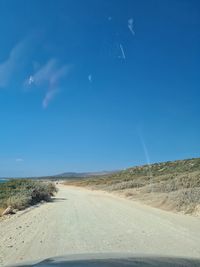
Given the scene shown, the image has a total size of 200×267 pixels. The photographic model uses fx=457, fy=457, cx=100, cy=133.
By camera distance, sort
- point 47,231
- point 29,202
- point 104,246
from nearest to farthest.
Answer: point 104,246 < point 47,231 < point 29,202

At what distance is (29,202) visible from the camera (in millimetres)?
30828

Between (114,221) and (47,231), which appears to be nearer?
(47,231)

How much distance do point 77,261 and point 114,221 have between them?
47.3 ft

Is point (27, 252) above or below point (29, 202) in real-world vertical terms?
below

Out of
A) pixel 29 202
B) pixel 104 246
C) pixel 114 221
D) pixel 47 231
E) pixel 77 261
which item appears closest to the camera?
pixel 77 261

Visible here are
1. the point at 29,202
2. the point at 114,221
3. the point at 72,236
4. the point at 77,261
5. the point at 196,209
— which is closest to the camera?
the point at 77,261

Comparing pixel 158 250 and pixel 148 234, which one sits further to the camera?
pixel 148 234

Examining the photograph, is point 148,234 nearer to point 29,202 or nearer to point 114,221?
point 114,221

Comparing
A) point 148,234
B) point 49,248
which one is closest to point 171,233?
point 148,234

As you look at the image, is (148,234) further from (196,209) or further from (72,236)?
(196,209)

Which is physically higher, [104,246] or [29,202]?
[29,202]

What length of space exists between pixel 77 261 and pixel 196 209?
20.4m

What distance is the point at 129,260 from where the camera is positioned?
4.58 m

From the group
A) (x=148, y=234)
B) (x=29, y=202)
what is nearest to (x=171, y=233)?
(x=148, y=234)
